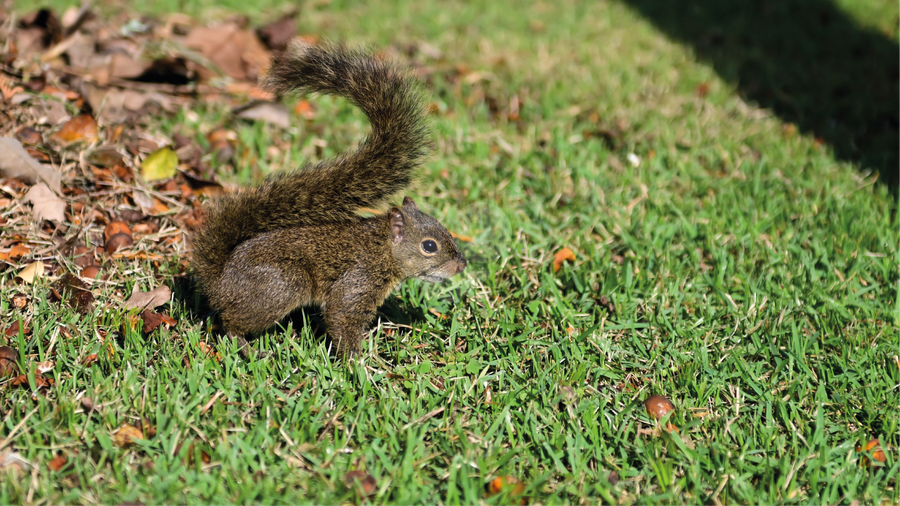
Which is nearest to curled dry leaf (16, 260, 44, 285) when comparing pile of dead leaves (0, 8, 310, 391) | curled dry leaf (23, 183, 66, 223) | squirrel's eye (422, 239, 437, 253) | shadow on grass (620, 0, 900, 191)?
pile of dead leaves (0, 8, 310, 391)

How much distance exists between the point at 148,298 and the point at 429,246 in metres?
1.30

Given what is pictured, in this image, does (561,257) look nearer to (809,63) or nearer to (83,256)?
(83,256)

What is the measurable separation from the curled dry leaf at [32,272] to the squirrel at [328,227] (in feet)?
2.71

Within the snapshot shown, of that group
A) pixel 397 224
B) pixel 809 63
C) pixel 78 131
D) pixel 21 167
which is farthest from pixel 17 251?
pixel 809 63

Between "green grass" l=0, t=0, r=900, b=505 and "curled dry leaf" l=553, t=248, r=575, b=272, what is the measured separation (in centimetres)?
7

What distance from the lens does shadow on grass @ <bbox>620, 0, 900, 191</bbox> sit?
566cm

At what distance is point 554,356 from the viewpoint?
125 inches

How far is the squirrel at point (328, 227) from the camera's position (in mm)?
2902

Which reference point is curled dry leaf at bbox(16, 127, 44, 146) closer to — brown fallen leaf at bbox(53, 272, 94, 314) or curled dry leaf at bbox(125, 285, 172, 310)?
brown fallen leaf at bbox(53, 272, 94, 314)

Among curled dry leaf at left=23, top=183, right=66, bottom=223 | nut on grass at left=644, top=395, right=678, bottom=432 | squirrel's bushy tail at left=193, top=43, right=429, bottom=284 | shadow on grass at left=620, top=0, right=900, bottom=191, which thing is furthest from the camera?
shadow on grass at left=620, top=0, right=900, bottom=191

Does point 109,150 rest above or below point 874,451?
below

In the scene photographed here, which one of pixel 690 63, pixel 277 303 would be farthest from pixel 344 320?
pixel 690 63

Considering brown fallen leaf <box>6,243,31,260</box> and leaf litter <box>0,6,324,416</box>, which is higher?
leaf litter <box>0,6,324,416</box>

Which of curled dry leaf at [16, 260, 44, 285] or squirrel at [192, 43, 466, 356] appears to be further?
curled dry leaf at [16, 260, 44, 285]
